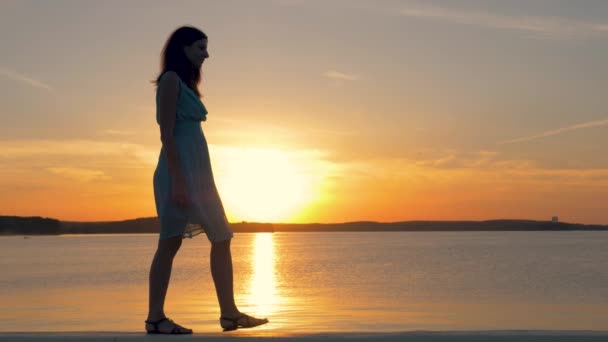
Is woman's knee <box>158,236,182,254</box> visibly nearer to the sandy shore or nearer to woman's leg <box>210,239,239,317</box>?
woman's leg <box>210,239,239,317</box>

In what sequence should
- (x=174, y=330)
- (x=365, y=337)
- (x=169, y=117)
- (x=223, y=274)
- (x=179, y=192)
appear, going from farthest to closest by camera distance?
1. (x=223, y=274)
2. (x=169, y=117)
3. (x=179, y=192)
4. (x=174, y=330)
5. (x=365, y=337)

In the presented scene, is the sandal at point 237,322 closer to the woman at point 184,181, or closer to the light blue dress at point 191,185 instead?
the woman at point 184,181

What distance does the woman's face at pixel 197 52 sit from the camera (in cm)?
630

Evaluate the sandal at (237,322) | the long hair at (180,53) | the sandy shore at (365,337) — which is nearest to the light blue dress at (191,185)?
the long hair at (180,53)

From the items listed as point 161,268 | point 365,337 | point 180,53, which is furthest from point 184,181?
point 365,337

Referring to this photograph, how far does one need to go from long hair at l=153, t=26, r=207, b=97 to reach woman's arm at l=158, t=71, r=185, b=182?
147mm

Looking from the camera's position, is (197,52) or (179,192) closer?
(179,192)

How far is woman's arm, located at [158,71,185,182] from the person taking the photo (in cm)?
600

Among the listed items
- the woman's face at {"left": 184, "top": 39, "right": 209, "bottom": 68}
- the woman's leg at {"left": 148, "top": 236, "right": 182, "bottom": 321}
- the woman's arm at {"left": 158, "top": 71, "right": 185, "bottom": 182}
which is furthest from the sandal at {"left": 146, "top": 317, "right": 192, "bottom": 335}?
the woman's face at {"left": 184, "top": 39, "right": 209, "bottom": 68}

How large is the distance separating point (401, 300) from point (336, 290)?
12.7ft

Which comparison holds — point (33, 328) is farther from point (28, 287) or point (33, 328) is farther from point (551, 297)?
point (551, 297)

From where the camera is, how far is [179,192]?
5980mm

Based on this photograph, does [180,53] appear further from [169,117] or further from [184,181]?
[184,181]

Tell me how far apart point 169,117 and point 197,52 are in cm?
57
